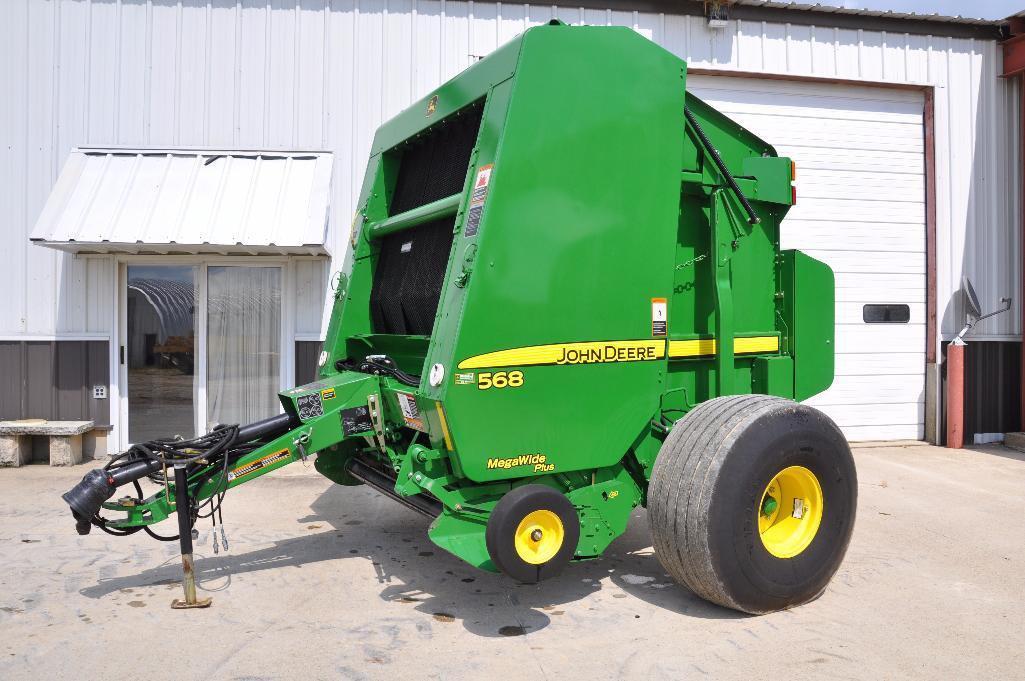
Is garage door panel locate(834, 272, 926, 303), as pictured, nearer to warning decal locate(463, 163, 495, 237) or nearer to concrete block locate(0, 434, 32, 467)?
warning decal locate(463, 163, 495, 237)

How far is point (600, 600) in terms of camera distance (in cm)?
406

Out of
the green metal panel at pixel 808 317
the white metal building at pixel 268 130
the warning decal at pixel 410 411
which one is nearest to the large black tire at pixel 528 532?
the warning decal at pixel 410 411

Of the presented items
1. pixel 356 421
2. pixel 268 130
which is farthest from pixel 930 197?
pixel 356 421

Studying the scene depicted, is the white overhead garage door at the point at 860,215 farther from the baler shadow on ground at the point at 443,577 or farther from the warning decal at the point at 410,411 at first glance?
the warning decal at the point at 410,411

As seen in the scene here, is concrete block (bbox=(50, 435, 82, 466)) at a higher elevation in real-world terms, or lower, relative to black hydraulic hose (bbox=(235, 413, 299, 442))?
lower

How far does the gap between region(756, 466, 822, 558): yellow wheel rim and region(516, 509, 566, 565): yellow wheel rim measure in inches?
44.9

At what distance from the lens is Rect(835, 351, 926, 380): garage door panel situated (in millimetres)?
8953

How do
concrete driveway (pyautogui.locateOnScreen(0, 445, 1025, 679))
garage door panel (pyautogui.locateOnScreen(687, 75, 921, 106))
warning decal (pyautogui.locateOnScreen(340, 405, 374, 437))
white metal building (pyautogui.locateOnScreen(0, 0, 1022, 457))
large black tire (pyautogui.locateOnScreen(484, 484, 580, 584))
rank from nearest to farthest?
concrete driveway (pyautogui.locateOnScreen(0, 445, 1025, 679)) → large black tire (pyautogui.locateOnScreen(484, 484, 580, 584)) → warning decal (pyautogui.locateOnScreen(340, 405, 374, 437)) → white metal building (pyautogui.locateOnScreen(0, 0, 1022, 457)) → garage door panel (pyautogui.locateOnScreen(687, 75, 921, 106))

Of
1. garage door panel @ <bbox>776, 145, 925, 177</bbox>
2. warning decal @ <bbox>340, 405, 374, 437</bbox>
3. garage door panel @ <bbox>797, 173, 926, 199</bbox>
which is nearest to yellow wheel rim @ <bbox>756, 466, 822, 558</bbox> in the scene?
warning decal @ <bbox>340, 405, 374, 437</bbox>

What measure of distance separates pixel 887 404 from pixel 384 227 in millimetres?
6884

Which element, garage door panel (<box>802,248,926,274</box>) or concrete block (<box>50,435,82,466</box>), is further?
garage door panel (<box>802,248,926,274</box>)

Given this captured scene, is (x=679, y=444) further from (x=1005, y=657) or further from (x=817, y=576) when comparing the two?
(x=1005, y=657)

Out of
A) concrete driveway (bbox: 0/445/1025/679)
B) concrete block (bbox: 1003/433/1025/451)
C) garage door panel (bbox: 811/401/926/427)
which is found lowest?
concrete driveway (bbox: 0/445/1025/679)

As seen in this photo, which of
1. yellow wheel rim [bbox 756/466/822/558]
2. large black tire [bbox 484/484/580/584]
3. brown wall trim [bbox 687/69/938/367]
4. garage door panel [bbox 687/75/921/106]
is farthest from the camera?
brown wall trim [bbox 687/69/938/367]
